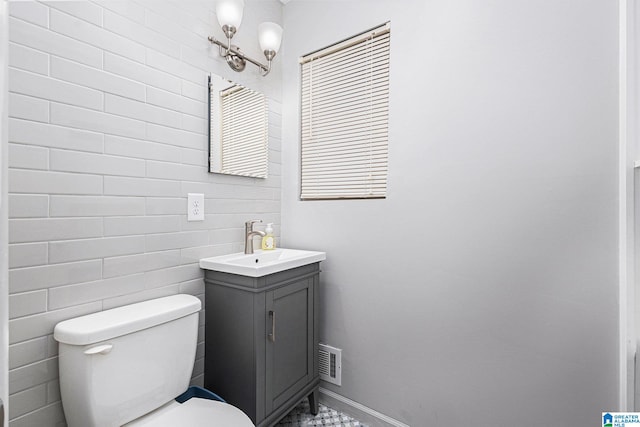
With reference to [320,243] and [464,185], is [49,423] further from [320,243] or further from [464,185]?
[464,185]

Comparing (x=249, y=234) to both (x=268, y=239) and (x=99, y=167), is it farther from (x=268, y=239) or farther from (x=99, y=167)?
(x=99, y=167)

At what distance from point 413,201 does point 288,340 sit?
920 mm

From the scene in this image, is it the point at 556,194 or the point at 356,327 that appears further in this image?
the point at 356,327

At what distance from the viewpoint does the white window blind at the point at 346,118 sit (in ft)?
5.28

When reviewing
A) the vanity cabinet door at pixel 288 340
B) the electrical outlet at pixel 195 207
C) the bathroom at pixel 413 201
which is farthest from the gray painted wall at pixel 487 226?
the electrical outlet at pixel 195 207

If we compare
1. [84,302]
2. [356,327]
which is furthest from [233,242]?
[356,327]

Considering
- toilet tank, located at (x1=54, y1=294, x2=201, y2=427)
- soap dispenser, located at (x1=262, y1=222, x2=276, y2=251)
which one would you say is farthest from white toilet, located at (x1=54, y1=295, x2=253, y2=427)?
soap dispenser, located at (x1=262, y1=222, x2=276, y2=251)

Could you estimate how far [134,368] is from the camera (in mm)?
1042

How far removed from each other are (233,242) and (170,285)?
1.30 ft

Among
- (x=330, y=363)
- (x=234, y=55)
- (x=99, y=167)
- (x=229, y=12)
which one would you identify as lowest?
(x=330, y=363)

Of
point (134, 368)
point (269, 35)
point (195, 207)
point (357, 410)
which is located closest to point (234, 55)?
point (269, 35)

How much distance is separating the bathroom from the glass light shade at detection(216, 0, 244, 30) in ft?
0.37

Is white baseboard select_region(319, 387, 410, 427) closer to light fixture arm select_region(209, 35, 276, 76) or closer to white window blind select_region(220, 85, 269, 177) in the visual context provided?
white window blind select_region(220, 85, 269, 177)

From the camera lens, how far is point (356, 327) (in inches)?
65.7
